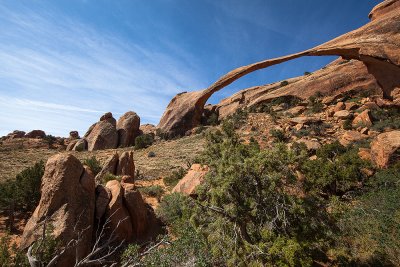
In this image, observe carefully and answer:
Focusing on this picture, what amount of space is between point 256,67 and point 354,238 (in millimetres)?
13477

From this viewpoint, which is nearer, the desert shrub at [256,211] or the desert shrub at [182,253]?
the desert shrub at [256,211]

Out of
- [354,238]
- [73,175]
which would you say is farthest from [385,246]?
[73,175]

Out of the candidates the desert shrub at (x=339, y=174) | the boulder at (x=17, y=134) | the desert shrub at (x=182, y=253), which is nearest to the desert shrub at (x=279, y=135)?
the desert shrub at (x=339, y=174)

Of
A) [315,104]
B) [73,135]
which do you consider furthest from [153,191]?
[73,135]

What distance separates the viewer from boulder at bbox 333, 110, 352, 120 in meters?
22.4

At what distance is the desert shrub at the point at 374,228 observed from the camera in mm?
6910

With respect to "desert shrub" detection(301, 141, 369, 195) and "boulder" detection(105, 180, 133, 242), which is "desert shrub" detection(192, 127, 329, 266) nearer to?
"boulder" detection(105, 180, 133, 242)

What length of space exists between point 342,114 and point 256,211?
67.3ft

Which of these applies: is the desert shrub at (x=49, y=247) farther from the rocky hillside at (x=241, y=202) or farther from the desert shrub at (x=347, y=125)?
the desert shrub at (x=347, y=125)

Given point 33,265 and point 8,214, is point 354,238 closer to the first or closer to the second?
point 33,265

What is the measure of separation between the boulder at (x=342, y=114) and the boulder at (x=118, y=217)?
2099 centimetres

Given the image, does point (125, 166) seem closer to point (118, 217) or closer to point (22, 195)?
point (22, 195)

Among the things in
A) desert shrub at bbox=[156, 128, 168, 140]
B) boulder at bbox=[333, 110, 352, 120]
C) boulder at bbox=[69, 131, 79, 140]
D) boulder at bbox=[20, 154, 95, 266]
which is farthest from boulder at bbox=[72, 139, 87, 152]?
boulder at bbox=[333, 110, 352, 120]

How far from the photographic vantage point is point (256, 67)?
732 inches
